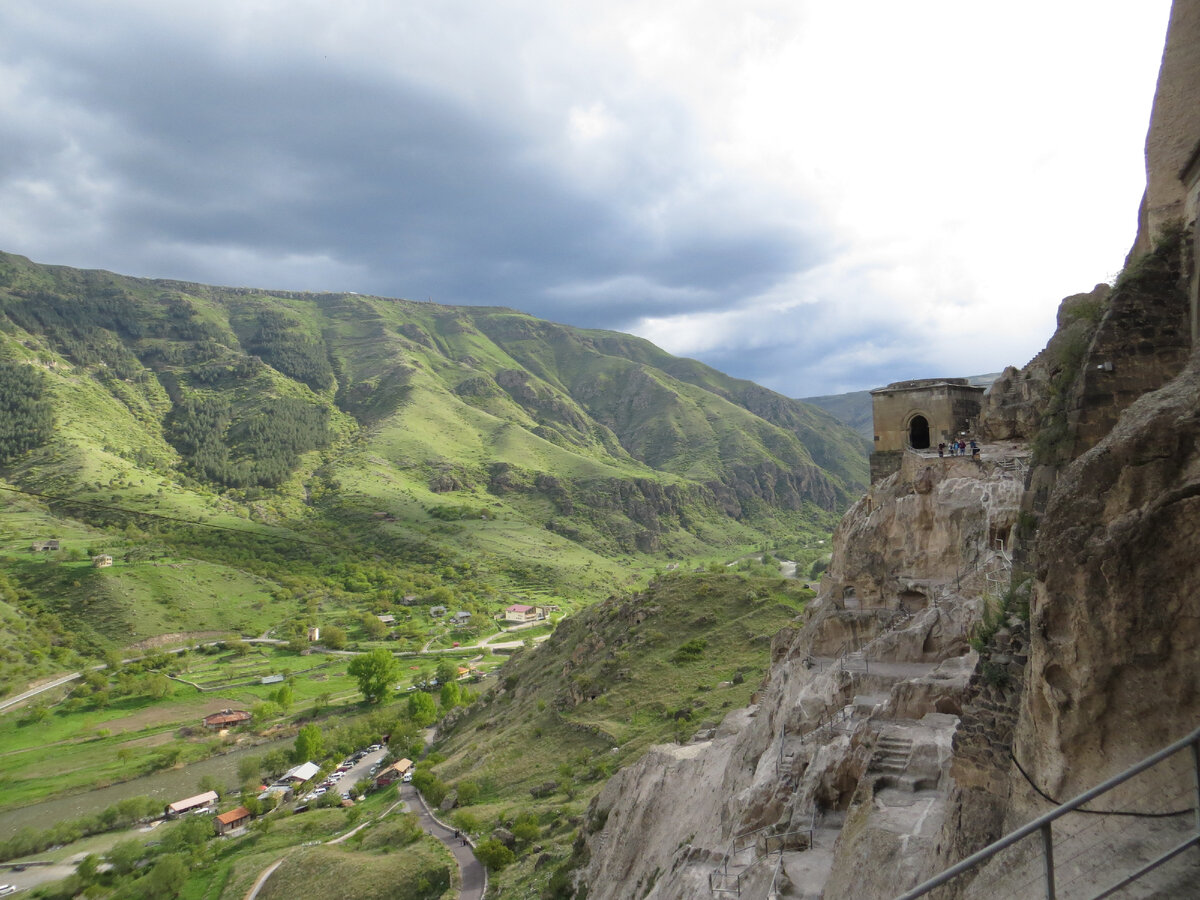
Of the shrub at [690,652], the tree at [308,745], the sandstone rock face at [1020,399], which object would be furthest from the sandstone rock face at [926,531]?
the tree at [308,745]

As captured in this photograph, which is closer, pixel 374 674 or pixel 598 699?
pixel 598 699

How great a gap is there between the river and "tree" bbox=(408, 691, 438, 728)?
1370cm

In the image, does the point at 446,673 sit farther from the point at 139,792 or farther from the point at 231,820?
the point at 231,820

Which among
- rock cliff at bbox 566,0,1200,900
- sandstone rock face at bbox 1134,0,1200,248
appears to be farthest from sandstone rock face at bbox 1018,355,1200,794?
sandstone rock face at bbox 1134,0,1200,248

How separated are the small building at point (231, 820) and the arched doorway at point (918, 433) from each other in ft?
202

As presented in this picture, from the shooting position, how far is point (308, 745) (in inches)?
2758

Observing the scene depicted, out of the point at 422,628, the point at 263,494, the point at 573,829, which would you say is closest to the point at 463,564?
the point at 422,628

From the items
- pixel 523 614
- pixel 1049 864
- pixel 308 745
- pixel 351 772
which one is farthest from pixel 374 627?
pixel 1049 864

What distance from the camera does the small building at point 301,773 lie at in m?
65.9

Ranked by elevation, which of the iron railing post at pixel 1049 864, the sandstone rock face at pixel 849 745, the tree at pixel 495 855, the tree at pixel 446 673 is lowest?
the tree at pixel 446 673

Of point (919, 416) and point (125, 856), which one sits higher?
point (919, 416)

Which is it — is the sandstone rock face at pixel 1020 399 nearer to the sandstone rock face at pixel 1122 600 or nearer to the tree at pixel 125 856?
the sandstone rock face at pixel 1122 600

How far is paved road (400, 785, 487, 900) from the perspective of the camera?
36.3 m

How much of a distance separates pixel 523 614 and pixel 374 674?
134ft
